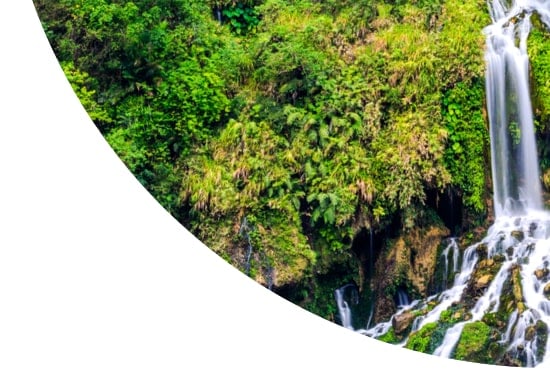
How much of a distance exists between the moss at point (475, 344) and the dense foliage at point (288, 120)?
974 millimetres

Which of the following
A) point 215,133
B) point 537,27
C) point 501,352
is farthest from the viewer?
point 537,27

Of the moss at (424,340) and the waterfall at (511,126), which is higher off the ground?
the waterfall at (511,126)

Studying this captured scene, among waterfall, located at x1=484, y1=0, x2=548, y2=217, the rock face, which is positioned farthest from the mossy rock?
waterfall, located at x1=484, y1=0, x2=548, y2=217

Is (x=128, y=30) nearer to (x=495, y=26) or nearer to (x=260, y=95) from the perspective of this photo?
(x=260, y=95)

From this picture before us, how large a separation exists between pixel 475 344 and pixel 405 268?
0.91 meters

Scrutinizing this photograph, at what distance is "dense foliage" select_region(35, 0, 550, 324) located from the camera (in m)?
6.31

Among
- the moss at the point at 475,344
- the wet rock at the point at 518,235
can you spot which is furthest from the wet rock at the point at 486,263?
the moss at the point at 475,344

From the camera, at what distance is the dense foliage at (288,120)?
6312 millimetres

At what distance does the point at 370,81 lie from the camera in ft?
22.5

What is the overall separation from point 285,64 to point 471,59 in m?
1.57

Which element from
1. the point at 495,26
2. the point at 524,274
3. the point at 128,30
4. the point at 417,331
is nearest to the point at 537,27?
the point at 495,26

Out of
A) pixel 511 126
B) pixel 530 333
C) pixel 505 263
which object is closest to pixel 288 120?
pixel 511 126

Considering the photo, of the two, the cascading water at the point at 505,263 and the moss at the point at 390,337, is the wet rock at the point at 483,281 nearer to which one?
the cascading water at the point at 505,263

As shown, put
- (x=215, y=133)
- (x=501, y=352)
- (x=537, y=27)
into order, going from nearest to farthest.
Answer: (x=501, y=352), (x=215, y=133), (x=537, y=27)
